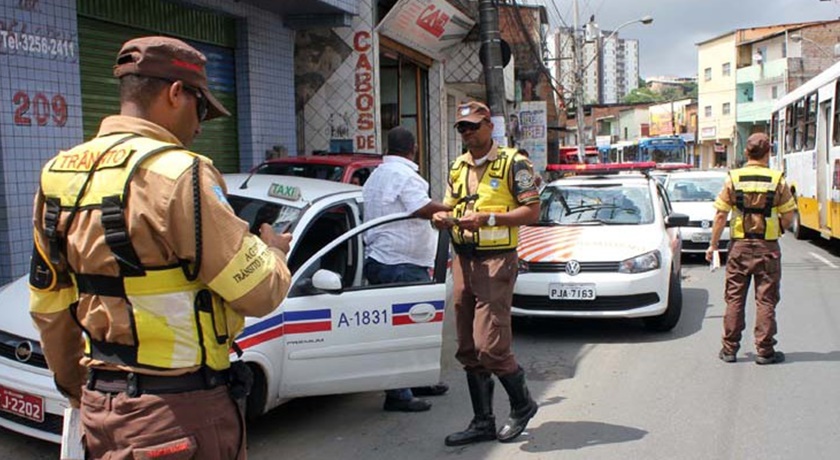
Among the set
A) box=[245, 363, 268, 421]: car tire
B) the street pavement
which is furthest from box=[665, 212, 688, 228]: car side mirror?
box=[245, 363, 268, 421]: car tire

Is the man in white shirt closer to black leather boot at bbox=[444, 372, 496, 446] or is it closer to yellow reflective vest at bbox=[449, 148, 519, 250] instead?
yellow reflective vest at bbox=[449, 148, 519, 250]

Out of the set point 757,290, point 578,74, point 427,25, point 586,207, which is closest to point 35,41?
point 586,207

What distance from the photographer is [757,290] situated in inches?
250

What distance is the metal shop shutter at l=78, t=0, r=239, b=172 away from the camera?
795cm

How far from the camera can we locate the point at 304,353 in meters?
4.46

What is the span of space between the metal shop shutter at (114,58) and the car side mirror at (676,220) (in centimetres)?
572

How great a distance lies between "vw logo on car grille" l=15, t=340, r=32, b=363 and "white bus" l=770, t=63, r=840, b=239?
11.8m

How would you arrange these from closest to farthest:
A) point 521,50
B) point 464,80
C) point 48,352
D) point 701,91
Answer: point 48,352, point 464,80, point 521,50, point 701,91

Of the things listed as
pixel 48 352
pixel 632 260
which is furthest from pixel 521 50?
pixel 48 352

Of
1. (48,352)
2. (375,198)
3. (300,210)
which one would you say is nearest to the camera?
(48,352)

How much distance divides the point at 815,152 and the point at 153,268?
14.3 m

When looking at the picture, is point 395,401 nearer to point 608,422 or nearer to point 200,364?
point 608,422

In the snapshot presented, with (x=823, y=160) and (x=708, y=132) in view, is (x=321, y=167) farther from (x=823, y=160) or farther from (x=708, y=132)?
(x=708, y=132)

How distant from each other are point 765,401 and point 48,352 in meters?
4.76
